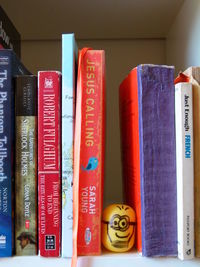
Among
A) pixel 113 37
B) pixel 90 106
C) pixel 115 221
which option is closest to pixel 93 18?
pixel 113 37

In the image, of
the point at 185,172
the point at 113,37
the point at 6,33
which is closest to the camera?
the point at 185,172

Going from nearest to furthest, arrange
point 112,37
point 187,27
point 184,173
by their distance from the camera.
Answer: point 184,173 → point 187,27 → point 112,37

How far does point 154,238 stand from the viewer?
41cm

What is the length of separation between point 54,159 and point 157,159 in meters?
0.13

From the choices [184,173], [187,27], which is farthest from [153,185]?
[187,27]

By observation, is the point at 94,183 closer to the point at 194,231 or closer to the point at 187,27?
the point at 194,231

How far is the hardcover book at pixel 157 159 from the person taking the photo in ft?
1.34

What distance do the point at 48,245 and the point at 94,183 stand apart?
0.10 meters

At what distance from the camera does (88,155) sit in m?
0.41

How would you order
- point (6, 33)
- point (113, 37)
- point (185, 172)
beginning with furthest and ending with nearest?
1. point (113, 37)
2. point (6, 33)
3. point (185, 172)

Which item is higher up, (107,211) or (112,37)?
A: (112,37)

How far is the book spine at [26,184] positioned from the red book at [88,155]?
59 mm

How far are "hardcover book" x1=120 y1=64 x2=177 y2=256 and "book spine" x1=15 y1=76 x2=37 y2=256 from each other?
0.14m

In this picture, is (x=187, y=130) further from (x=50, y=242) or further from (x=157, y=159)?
(x=50, y=242)
